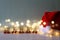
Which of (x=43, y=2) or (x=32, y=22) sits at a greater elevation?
(x=43, y=2)

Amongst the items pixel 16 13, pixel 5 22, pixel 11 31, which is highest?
pixel 16 13

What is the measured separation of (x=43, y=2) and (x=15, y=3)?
406 millimetres

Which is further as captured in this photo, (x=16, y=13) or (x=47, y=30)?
(x=16, y=13)

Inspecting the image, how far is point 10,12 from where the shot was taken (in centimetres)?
199

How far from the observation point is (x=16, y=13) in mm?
2002

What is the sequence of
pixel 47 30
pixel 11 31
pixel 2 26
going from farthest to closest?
1. pixel 2 26
2. pixel 11 31
3. pixel 47 30

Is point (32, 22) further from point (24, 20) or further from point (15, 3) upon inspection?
point (15, 3)

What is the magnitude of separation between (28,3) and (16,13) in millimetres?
225

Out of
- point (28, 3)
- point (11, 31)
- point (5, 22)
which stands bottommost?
point (11, 31)

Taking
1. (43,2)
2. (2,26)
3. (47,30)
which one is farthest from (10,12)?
(47,30)

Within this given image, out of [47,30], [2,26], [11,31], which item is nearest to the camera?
[47,30]

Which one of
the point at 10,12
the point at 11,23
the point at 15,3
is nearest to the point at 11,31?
the point at 11,23

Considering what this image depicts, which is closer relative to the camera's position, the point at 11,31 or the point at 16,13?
the point at 11,31

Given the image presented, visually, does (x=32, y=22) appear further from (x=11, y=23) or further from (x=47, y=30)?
(x=47, y=30)
